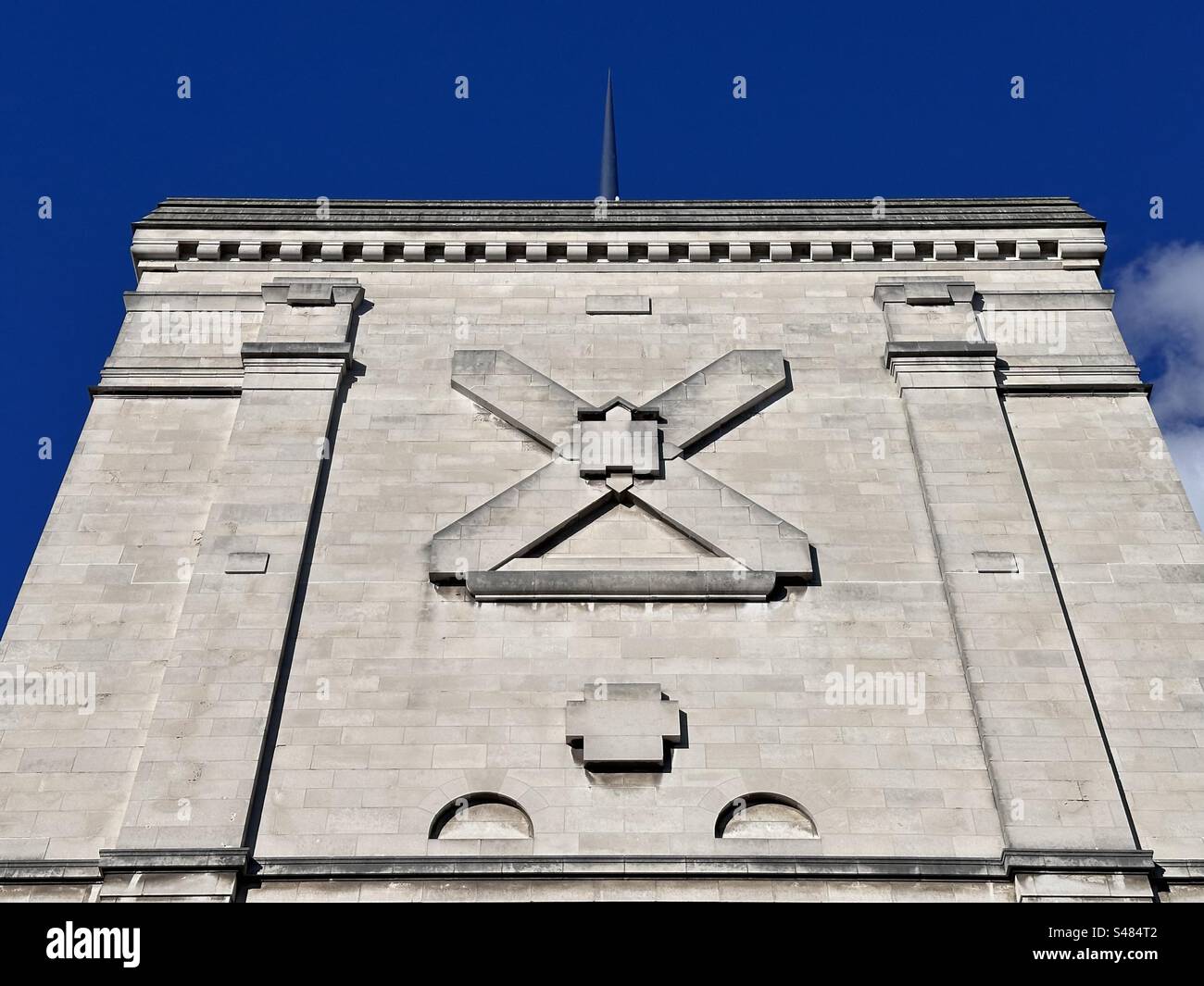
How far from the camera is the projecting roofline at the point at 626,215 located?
1061 inches

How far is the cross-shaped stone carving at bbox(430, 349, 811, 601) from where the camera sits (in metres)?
20.6

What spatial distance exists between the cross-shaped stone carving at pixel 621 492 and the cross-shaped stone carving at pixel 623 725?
5.95 ft

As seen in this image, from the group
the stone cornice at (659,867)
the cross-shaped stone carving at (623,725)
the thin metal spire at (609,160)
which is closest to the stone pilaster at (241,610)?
the stone cornice at (659,867)

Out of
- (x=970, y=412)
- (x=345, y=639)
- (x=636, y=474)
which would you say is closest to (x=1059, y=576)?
(x=970, y=412)

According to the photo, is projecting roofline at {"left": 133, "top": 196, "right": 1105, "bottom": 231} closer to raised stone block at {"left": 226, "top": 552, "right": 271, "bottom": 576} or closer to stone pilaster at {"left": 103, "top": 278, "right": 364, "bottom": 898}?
stone pilaster at {"left": 103, "top": 278, "right": 364, "bottom": 898}

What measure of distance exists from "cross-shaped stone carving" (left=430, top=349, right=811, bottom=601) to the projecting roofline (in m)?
3.75

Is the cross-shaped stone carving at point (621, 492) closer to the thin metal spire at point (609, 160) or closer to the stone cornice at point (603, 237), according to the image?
the stone cornice at point (603, 237)

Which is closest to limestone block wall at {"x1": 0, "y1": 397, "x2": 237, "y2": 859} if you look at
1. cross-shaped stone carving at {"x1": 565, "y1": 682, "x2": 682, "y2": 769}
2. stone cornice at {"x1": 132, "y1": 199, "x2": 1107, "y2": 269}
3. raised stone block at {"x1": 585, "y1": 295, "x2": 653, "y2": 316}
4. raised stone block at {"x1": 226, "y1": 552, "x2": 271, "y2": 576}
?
raised stone block at {"x1": 226, "y1": 552, "x2": 271, "y2": 576}

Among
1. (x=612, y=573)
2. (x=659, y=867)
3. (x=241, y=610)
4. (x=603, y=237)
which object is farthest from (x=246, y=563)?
(x=603, y=237)

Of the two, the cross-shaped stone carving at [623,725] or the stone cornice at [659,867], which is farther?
the cross-shaped stone carving at [623,725]

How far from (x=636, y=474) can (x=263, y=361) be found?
22.4 feet

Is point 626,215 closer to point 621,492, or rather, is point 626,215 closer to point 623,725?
point 621,492

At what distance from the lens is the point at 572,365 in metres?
24.6
